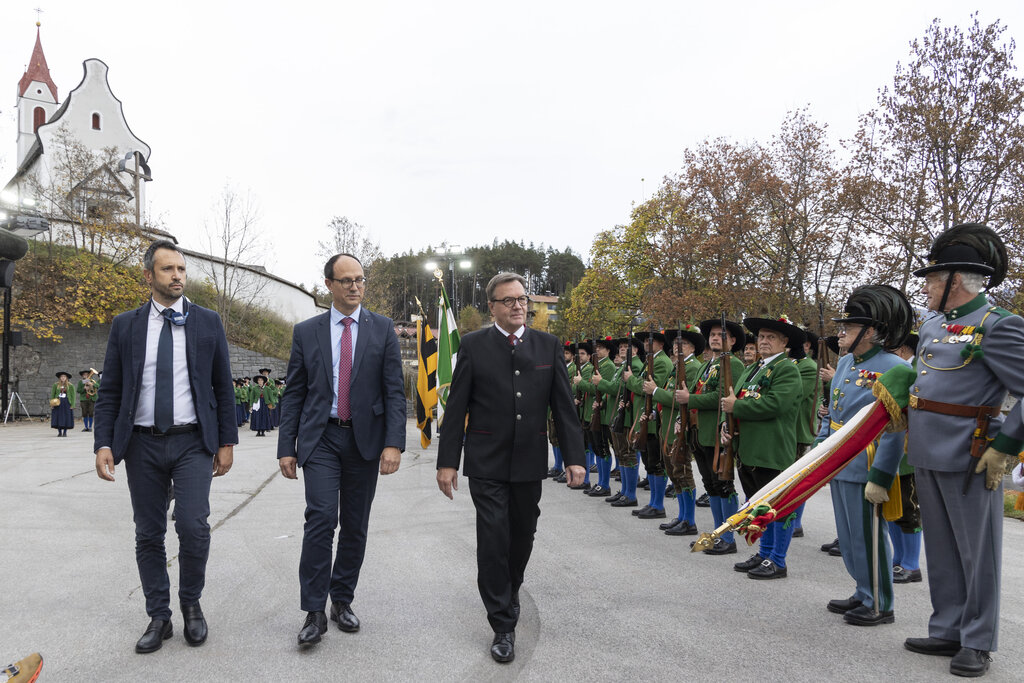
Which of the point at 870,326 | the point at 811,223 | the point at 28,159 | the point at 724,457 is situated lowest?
the point at 724,457

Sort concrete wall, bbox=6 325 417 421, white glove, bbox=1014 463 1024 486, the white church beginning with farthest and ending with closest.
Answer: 1. the white church
2. concrete wall, bbox=6 325 417 421
3. white glove, bbox=1014 463 1024 486

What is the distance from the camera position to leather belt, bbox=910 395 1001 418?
3887 millimetres

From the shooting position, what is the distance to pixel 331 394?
4352 millimetres

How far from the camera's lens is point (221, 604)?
15.9ft

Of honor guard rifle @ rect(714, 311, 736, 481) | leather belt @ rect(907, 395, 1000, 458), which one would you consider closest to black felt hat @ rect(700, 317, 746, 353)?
honor guard rifle @ rect(714, 311, 736, 481)

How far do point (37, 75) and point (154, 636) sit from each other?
7358 centimetres

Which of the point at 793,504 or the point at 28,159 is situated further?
the point at 28,159

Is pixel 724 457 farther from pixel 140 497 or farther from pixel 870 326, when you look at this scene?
pixel 140 497

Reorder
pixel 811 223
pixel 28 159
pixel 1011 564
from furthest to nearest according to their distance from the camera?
1. pixel 28 159
2. pixel 811 223
3. pixel 1011 564

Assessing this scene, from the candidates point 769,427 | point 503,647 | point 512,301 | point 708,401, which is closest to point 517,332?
point 512,301

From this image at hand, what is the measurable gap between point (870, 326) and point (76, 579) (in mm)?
5869

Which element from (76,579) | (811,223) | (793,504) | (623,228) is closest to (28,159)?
(623,228)

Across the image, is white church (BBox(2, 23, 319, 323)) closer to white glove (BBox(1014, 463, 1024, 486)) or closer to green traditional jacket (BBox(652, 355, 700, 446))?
green traditional jacket (BBox(652, 355, 700, 446))

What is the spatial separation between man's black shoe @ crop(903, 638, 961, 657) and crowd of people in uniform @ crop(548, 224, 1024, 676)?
1 cm
